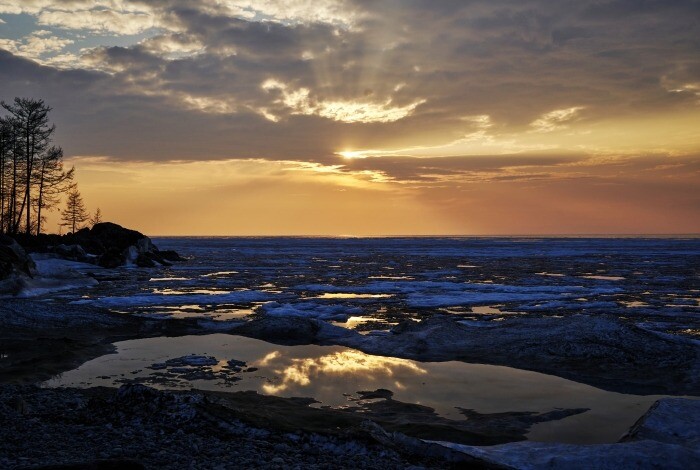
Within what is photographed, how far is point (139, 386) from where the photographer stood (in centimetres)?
762

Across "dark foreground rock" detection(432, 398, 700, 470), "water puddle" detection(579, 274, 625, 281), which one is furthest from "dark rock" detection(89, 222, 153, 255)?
"dark foreground rock" detection(432, 398, 700, 470)

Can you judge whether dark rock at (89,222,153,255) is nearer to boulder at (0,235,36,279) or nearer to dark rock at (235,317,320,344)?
boulder at (0,235,36,279)

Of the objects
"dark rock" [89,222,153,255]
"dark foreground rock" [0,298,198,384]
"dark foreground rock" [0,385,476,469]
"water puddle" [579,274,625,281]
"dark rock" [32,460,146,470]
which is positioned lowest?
"dark foreground rock" [0,298,198,384]

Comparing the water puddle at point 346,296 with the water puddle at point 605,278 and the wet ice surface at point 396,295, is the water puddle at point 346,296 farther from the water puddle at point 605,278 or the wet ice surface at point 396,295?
the water puddle at point 605,278

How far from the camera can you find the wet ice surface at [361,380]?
347 inches

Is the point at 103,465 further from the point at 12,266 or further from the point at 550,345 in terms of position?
the point at 12,266

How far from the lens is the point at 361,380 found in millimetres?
10664

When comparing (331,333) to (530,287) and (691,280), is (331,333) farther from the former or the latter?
(691,280)

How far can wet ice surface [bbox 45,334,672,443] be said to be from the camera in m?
8.80

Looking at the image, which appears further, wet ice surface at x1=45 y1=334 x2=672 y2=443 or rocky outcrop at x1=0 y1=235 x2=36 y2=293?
rocky outcrop at x1=0 y1=235 x2=36 y2=293

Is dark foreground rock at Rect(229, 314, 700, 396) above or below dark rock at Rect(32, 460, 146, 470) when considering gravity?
below

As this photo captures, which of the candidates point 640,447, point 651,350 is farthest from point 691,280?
point 640,447

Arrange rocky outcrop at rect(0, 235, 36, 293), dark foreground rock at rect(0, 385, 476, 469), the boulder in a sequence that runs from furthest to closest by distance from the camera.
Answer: the boulder → rocky outcrop at rect(0, 235, 36, 293) → dark foreground rock at rect(0, 385, 476, 469)

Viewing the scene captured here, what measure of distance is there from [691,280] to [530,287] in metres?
10.7
